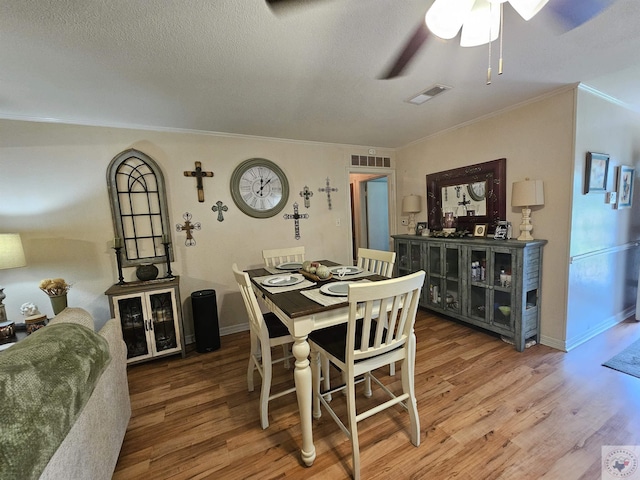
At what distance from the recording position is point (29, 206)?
240cm

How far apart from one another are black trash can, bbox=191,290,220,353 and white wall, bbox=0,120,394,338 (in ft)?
1.08

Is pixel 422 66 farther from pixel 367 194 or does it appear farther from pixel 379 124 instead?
pixel 367 194

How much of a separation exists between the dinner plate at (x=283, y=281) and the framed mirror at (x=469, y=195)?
2215mm

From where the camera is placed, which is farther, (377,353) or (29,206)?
(29,206)

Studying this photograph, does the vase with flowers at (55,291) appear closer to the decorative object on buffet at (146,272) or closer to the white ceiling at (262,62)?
the decorative object on buffet at (146,272)

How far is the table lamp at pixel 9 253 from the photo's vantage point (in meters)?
1.98

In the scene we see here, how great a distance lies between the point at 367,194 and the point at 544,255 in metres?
3.14

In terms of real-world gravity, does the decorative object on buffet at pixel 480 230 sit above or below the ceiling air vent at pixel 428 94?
below

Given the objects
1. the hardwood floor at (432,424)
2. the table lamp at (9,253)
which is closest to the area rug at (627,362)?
the hardwood floor at (432,424)

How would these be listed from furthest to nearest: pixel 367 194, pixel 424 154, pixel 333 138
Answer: pixel 367 194
pixel 424 154
pixel 333 138

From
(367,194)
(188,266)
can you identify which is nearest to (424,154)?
(367,194)

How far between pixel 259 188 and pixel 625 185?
388cm

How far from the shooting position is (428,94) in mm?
2266

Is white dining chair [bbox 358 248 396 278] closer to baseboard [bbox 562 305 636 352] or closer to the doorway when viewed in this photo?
baseboard [bbox 562 305 636 352]
